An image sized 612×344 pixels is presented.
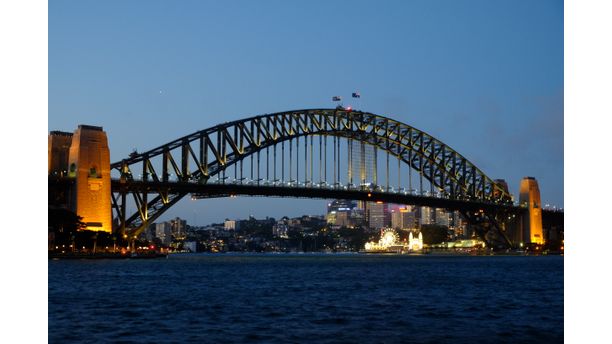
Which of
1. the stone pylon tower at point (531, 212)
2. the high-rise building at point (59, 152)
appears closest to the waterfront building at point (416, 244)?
the stone pylon tower at point (531, 212)

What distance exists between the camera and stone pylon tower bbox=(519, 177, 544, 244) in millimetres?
109500

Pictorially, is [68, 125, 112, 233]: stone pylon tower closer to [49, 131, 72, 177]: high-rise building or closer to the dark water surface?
[49, 131, 72, 177]: high-rise building

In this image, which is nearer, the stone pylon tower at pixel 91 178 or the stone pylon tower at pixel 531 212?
the stone pylon tower at pixel 91 178

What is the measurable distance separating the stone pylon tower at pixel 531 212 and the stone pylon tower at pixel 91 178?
2290 inches

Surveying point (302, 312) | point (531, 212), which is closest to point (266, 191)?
point (531, 212)

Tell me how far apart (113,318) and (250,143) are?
64.3 metres

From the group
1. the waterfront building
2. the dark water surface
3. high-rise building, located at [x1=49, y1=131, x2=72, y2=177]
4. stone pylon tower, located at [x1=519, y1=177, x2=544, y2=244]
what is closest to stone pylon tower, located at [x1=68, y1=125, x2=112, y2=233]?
high-rise building, located at [x1=49, y1=131, x2=72, y2=177]

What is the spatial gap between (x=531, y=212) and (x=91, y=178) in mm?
60727

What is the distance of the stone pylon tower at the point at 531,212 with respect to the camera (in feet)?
359

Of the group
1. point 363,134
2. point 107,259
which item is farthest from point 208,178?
point 363,134

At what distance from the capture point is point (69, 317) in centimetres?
2212

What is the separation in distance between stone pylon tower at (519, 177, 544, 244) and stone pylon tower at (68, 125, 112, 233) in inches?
2290

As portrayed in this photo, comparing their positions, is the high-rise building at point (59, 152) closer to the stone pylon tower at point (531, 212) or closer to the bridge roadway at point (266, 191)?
the bridge roadway at point (266, 191)

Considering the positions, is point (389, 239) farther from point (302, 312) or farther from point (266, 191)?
point (302, 312)
